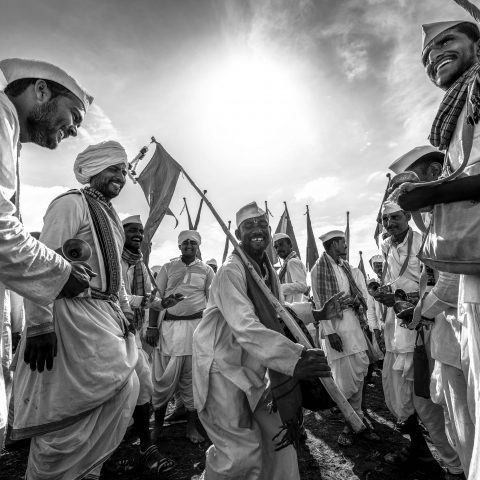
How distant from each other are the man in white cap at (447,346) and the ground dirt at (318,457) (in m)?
1.60

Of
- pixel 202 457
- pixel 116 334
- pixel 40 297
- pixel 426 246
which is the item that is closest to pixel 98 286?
pixel 116 334

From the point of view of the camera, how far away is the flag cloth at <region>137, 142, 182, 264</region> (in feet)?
14.8

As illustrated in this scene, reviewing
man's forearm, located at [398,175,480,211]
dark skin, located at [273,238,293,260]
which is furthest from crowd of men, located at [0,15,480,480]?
dark skin, located at [273,238,293,260]

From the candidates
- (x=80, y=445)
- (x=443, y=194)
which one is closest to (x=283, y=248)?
(x=80, y=445)

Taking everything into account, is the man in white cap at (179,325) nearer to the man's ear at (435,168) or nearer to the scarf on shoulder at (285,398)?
the scarf on shoulder at (285,398)

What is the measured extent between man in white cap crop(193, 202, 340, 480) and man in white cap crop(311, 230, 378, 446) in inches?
108

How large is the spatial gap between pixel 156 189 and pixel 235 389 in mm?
2745

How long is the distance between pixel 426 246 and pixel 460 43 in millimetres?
1143

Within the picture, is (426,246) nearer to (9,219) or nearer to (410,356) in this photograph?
(9,219)

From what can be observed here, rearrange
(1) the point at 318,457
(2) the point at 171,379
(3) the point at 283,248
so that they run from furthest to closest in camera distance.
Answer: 1. (3) the point at 283,248
2. (2) the point at 171,379
3. (1) the point at 318,457

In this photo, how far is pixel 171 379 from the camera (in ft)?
18.3

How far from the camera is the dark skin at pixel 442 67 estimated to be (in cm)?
172

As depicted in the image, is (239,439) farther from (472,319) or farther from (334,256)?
(334,256)

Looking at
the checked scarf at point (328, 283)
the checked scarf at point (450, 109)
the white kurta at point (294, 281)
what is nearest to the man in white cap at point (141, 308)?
the checked scarf at point (328, 283)
